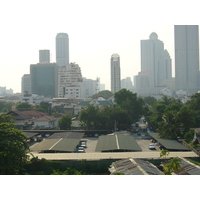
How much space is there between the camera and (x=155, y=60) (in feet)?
219

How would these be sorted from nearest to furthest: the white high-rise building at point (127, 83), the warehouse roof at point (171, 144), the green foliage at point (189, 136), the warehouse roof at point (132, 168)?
the warehouse roof at point (132, 168) < the warehouse roof at point (171, 144) < the green foliage at point (189, 136) < the white high-rise building at point (127, 83)

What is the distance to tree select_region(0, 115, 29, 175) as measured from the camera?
496 cm

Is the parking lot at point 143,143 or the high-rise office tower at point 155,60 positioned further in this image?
the high-rise office tower at point 155,60

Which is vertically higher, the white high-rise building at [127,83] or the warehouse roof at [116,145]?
the white high-rise building at [127,83]

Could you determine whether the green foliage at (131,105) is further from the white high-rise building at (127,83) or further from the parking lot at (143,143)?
the white high-rise building at (127,83)

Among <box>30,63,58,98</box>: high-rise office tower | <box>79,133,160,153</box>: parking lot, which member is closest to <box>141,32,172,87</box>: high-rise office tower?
<box>30,63,58,98</box>: high-rise office tower

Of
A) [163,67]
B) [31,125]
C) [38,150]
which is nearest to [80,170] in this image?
[38,150]

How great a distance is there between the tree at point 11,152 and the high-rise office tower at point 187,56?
48884mm

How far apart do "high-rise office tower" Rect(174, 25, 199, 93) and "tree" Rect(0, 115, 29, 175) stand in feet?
160

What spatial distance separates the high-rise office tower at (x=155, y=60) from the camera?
66.4 meters

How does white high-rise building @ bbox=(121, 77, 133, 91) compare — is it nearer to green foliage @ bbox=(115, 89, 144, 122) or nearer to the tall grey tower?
the tall grey tower

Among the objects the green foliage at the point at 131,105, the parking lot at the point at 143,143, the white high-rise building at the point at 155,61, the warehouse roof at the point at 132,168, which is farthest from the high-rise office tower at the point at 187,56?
the warehouse roof at the point at 132,168

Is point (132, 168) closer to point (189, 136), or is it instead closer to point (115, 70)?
point (189, 136)

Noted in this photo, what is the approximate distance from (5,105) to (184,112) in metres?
15.7
